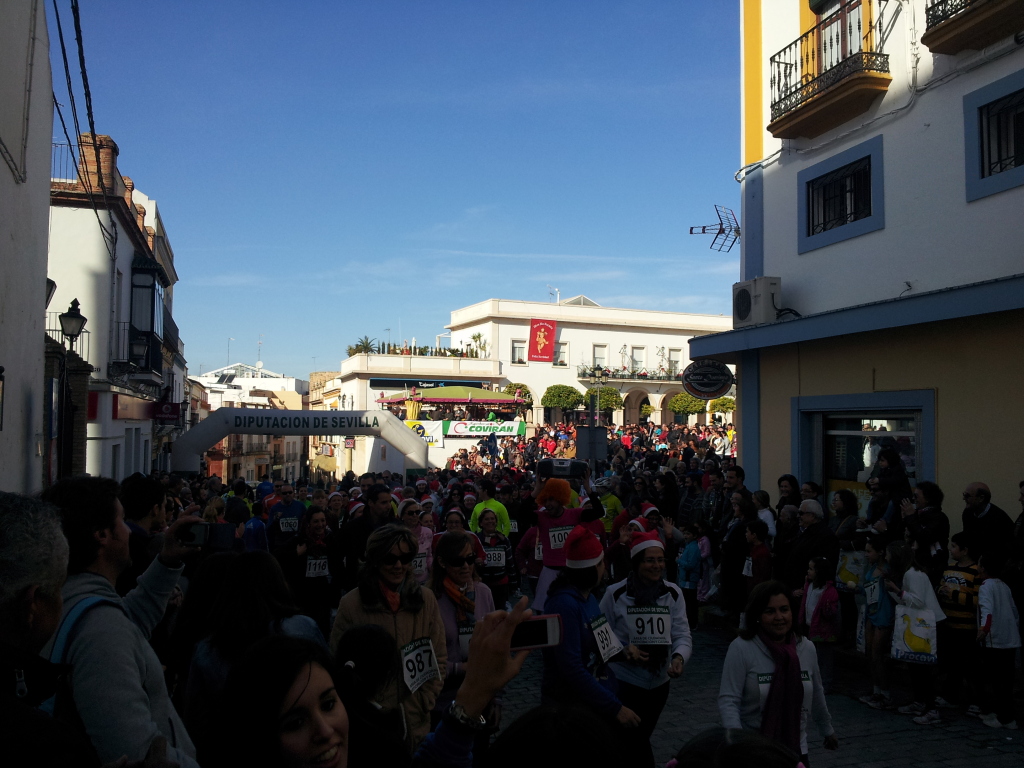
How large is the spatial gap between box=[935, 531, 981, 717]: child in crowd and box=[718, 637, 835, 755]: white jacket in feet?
11.3

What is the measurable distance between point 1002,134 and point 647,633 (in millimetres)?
8462

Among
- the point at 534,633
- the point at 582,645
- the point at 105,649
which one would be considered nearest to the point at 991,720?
the point at 582,645

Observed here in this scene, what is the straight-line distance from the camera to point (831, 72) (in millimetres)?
11781

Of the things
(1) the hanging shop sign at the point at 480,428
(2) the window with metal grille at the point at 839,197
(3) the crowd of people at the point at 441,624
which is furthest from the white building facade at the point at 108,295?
(1) the hanging shop sign at the point at 480,428

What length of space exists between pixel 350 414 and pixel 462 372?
1169 inches

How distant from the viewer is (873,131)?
38.1ft

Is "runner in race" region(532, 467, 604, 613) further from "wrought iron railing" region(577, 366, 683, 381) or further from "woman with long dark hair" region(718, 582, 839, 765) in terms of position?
"wrought iron railing" region(577, 366, 683, 381)

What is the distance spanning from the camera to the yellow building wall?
920cm

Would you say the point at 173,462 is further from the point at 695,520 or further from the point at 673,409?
the point at 673,409

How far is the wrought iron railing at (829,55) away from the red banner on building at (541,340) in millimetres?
44200

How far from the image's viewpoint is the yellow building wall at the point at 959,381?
920cm

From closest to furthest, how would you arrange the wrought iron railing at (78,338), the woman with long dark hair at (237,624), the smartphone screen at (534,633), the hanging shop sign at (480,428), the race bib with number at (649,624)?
1. the smartphone screen at (534,633)
2. the woman with long dark hair at (237,624)
3. the race bib with number at (649,624)
4. the wrought iron railing at (78,338)
5. the hanging shop sign at (480,428)

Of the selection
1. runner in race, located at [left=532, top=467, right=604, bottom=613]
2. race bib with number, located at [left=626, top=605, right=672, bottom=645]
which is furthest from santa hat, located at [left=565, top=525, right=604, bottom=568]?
runner in race, located at [left=532, top=467, right=604, bottom=613]

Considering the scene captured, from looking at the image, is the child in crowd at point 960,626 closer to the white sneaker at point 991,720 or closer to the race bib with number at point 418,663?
the white sneaker at point 991,720
